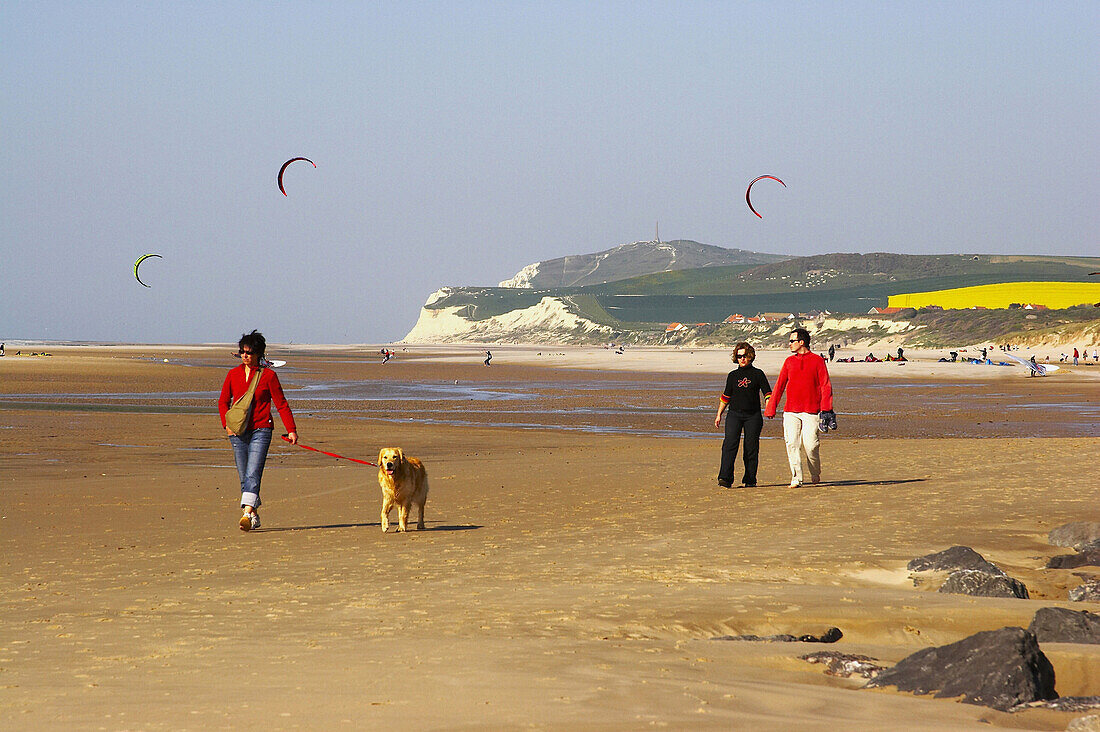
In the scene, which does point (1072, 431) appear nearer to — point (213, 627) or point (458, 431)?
point (458, 431)

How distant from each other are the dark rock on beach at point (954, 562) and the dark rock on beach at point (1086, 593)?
48 cm

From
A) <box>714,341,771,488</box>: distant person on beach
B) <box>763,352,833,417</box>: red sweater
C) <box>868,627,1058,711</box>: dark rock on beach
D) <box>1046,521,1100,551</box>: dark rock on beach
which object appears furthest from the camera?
<box>714,341,771,488</box>: distant person on beach

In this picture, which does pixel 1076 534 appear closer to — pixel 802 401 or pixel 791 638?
pixel 802 401

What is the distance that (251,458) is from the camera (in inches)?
417

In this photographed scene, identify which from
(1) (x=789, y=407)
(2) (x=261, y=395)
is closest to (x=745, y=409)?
(1) (x=789, y=407)

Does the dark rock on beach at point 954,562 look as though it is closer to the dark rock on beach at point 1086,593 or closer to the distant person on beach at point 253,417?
the dark rock on beach at point 1086,593

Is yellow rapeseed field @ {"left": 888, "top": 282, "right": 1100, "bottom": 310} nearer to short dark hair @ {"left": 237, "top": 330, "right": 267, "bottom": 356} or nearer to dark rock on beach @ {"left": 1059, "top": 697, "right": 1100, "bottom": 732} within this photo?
short dark hair @ {"left": 237, "top": 330, "right": 267, "bottom": 356}

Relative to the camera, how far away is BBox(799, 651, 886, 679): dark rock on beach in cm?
535

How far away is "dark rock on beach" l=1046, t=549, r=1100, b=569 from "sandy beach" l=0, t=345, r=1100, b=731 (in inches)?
6.4

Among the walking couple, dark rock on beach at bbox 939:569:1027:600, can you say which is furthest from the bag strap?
dark rock on beach at bbox 939:569:1027:600

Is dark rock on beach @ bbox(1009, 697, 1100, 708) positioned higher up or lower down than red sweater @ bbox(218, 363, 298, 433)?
lower down

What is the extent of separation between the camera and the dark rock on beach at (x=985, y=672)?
4762 mm

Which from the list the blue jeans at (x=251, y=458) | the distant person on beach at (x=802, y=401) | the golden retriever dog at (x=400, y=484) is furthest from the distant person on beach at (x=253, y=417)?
the distant person on beach at (x=802, y=401)

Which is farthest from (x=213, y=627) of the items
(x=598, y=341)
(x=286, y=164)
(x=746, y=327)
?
(x=598, y=341)
